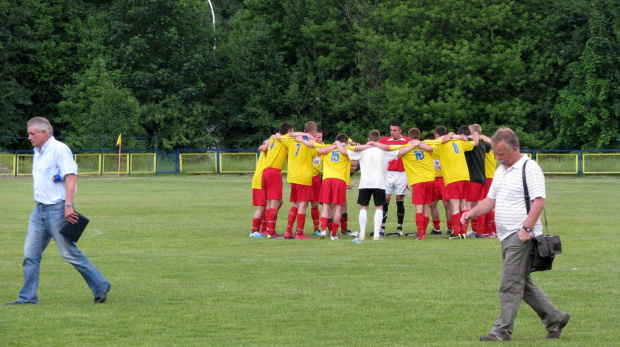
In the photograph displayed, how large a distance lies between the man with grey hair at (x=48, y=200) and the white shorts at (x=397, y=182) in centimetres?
1015

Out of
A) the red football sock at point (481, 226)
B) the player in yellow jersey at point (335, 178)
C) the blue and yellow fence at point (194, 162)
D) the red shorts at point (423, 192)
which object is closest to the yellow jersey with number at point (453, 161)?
the red shorts at point (423, 192)

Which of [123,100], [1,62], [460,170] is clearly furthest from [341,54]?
[460,170]

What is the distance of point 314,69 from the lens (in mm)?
62625

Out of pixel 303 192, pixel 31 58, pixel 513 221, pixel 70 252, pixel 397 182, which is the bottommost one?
pixel 70 252

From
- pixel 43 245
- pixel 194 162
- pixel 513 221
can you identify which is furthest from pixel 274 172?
pixel 194 162

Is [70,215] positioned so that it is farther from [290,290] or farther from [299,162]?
[299,162]

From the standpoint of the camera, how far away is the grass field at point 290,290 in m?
8.54

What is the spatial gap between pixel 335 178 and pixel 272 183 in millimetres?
1198

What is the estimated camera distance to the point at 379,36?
5728cm

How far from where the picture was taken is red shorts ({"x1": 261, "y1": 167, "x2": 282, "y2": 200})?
58.4 feet

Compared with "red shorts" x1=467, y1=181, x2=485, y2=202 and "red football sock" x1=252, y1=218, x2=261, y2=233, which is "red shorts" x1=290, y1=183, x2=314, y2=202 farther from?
"red shorts" x1=467, y1=181, x2=485, y2=202

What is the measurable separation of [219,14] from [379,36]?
20.9 metres

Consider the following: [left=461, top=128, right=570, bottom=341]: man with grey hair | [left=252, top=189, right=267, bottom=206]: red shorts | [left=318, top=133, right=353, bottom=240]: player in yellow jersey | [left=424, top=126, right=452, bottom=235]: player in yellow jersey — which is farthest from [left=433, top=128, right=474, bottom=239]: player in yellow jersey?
[left=461, top=128, right=570, bottom=341]: man with grey hair

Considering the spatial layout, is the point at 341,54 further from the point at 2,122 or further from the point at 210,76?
the point at 2,122
